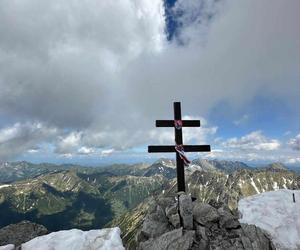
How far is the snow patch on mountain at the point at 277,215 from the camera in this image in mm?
20000

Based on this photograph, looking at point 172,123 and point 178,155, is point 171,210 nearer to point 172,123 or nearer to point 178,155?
point 178,155

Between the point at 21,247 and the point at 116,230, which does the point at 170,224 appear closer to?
the point at 116,230

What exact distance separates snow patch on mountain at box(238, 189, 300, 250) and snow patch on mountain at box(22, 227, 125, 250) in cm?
1131

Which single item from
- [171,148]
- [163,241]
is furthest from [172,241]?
[171,148]

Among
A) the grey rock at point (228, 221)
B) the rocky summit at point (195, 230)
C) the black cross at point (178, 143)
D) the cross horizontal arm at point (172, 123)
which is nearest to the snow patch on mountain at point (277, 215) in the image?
the rocky summit at point (195, 230)

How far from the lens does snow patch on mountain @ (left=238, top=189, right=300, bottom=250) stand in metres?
20.0

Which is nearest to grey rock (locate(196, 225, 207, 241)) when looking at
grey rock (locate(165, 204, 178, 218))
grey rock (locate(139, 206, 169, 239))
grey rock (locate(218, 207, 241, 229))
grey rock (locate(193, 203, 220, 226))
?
grey rock (locate(193, 203, 220, 226))

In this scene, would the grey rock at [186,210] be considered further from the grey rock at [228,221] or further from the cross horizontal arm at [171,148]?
the cross horizontal arm at [171,148]

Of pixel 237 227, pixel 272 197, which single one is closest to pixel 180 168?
pixel 237 227

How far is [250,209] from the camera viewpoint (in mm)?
24656

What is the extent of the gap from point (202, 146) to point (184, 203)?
6.35 m

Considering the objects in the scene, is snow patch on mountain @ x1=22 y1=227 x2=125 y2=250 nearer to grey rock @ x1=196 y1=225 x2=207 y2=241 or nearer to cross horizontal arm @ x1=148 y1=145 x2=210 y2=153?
grey rock @ x1=196 y1=225 x2=207 y2=241

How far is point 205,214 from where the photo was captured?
62.6 ft

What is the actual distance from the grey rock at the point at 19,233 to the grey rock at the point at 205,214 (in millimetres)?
13372
